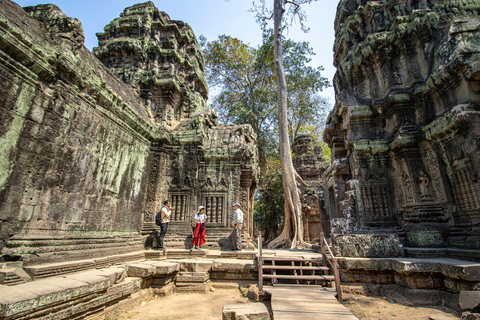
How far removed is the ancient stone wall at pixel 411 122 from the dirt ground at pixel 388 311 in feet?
6.26

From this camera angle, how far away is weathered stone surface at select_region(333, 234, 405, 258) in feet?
17.0

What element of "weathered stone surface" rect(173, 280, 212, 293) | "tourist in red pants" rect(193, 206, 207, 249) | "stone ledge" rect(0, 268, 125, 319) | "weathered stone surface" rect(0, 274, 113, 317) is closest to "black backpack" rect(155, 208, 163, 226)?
"tourist in red pants" rect(193, 206, 207, 249)

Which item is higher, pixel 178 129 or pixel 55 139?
pixel 178 129

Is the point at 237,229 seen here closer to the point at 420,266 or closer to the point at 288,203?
the point at 288,203

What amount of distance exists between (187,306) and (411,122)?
6986mm

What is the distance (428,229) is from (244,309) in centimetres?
495

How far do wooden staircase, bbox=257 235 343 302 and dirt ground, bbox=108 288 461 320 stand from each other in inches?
20.4

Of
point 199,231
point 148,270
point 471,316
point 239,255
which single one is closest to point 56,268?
point 148,270

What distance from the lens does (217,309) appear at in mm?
4219

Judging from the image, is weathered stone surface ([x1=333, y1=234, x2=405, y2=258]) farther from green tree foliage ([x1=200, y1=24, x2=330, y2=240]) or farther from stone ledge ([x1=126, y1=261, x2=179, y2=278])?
green tree foliage ([x1=200, y1=24, x2=330, y2=240])

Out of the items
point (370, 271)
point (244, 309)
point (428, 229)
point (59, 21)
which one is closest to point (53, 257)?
point (244, 309)

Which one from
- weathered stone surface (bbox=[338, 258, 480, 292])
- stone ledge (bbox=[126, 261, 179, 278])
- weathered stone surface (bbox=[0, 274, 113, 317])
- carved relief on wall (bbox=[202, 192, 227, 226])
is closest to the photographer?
weathered stone surface (bbox=[0, 274, 113, 317])

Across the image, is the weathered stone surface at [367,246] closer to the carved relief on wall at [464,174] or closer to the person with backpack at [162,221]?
the carved relief on wall at [464,174]

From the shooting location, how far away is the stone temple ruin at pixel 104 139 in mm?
3686
